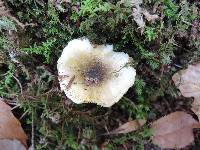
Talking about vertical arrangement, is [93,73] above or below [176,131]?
above

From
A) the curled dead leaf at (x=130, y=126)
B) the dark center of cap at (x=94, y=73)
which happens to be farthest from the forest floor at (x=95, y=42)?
the dark center of cap at (x=94, y=73)

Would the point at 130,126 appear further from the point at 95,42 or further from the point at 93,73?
the point at 95,42

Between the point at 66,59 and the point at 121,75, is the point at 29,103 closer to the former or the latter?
the point at 66,59

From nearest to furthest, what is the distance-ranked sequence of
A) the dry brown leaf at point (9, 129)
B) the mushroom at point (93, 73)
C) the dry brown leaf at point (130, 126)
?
the mushroom at point (93, 73) < the dry brown leaf at point (9, 129) < the dry brown leaf at point (130, 126)

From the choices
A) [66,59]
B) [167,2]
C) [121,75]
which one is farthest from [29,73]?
[167,2]

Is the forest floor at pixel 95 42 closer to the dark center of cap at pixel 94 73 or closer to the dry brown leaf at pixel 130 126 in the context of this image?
the dry brown leaf at pixel 130 126

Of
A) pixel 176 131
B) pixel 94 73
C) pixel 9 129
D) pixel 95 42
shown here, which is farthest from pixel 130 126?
pixel 9 129
